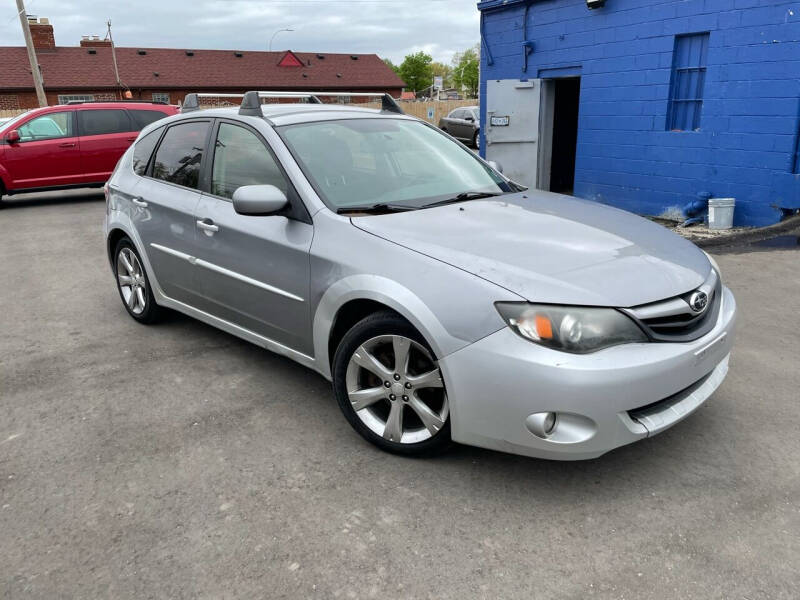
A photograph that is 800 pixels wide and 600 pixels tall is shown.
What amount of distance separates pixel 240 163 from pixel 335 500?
2195mm

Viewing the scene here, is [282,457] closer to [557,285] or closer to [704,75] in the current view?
[557,285]

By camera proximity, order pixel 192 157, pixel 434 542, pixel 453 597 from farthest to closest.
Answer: pixel 192 157 → pixel 434 542 → pixel 453 597

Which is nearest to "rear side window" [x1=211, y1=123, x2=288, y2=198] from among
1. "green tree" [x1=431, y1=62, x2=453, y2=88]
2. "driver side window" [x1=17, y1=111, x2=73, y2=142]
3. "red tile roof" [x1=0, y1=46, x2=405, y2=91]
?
"driver side window" [x1=17, y1=111, x2=73, y2=142]

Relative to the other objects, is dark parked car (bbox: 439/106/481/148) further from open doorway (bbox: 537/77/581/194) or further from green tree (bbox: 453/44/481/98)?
green tree (bbox: 453/44/481/98)

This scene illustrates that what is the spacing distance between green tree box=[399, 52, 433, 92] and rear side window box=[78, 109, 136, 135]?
92.2 metres

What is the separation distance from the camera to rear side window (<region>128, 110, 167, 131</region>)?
13383mm

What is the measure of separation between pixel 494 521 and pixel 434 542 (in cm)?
29

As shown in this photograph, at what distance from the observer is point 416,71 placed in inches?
4026

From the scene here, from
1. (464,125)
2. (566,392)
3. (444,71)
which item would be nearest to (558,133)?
(464,125)

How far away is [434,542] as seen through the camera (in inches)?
104

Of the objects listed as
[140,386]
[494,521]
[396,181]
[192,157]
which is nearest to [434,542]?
[494,521]

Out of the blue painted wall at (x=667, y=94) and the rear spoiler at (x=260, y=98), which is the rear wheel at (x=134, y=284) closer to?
the rear spoiler at (x=260, y=98)

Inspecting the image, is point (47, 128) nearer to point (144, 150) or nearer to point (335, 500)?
point (144, 150)

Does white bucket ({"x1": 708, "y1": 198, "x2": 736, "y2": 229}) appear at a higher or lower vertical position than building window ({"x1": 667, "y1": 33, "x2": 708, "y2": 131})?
lower
